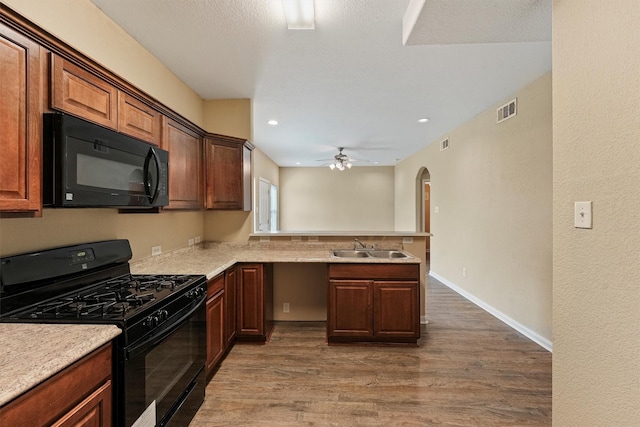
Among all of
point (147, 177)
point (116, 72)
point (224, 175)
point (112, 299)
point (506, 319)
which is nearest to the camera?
point (112, 299)

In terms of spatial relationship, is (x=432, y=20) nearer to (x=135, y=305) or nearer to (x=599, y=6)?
(x=599, y=6)

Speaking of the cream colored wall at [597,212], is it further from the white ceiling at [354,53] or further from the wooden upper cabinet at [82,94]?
the wooden upper cabinet at [82,94]

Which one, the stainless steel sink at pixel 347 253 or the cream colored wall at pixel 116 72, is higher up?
the cream colored wall at pixel 116 72

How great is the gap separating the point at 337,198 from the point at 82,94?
7613 mm

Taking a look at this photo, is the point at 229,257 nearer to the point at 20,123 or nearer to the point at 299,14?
the point at 20,123

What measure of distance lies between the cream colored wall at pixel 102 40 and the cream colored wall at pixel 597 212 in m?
2.44

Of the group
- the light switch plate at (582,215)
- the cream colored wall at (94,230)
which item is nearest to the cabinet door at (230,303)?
the cream colored wall at (94,230)

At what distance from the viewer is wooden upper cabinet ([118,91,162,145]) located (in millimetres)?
1812

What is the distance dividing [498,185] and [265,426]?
3.55 metres

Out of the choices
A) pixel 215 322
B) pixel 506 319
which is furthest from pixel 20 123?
pixel 506 319

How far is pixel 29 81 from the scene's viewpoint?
124 centimetres

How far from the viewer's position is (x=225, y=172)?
313 cm

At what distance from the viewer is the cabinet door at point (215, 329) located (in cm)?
229

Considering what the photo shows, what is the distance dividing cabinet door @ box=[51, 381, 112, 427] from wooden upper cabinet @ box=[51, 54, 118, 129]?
127 cm
